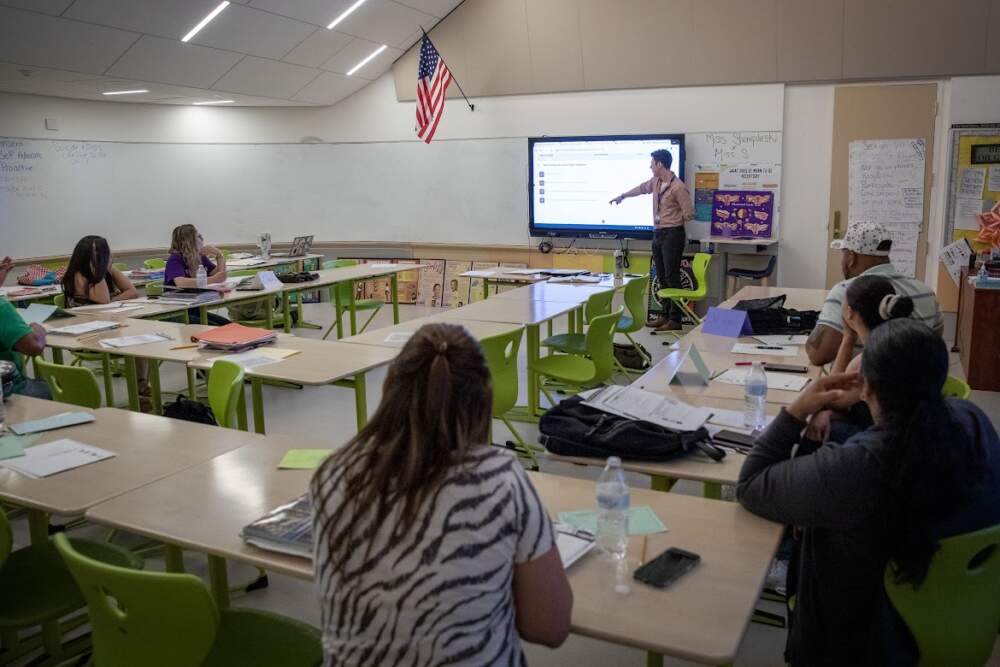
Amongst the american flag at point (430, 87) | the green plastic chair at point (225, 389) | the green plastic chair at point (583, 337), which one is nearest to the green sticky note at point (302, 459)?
the green plastic chair at point (225, 389)

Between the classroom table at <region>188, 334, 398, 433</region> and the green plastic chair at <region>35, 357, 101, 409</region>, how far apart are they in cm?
57

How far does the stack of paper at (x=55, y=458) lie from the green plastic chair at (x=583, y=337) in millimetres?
3283

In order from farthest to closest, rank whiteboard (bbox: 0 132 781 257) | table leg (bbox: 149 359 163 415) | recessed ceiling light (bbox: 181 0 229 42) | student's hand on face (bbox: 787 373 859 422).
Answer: whiteboard (bbox: 0 132 781 257) < recessed ceiling light (bbox: 181 0 229 42) < table leg (bbox: 149 359 163 415) < student's hand on face (bbox: 787 373 859 422)

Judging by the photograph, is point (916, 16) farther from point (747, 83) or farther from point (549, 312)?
point (549, 312)

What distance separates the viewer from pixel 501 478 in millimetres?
1386

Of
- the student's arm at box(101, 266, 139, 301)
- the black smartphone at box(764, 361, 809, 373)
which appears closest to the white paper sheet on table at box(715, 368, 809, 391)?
the black smartphone at box(764, 361, 809, 373)

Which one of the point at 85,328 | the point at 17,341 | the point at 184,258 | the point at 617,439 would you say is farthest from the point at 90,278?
the point at 617,439

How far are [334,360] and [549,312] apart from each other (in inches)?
69.1

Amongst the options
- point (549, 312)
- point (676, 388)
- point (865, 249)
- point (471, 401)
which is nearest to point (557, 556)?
point (471, 401)

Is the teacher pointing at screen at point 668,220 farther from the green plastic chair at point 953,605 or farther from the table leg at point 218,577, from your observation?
the green plastic chair at point 953,605

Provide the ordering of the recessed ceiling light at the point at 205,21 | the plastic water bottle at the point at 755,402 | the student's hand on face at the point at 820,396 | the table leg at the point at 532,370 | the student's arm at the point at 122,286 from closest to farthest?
the student's hand on face at the point at 820,396 → the plastic water bottle at the point at 755,402 → the table leg at the point at 532,370 → the student's arm at the point at 122,286 → the recessed ceiling light at the point at 205,21

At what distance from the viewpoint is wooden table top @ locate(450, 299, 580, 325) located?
5.09 metres

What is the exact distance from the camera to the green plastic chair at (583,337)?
17.5 ft

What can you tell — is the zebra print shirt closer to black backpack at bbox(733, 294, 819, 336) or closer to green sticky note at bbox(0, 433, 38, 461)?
green sticky note at bbox(0, 433, 38, 461)
